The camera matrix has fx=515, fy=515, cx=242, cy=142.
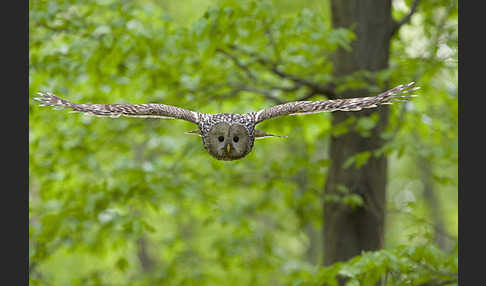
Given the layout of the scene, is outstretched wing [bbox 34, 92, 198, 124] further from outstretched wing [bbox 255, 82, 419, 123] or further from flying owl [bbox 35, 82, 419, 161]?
outstretched wing [bbox 255, 82, 419, 123]

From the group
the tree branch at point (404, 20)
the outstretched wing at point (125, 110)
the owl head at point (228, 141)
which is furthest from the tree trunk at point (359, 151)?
the outstretched wing at point (125, 110)

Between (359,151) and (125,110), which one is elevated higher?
(125,110)

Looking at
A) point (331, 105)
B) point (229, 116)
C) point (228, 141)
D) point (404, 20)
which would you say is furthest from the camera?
point (404, 20)

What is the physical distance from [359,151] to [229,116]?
307cm

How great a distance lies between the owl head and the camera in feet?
11.8

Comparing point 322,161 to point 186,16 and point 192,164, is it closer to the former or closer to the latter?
point 192,164

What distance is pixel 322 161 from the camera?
6699 mm

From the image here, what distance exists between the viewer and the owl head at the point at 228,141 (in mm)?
3607

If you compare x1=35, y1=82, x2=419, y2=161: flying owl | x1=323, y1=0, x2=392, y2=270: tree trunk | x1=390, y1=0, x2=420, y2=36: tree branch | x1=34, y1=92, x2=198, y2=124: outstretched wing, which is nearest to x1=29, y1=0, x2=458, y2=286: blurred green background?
x1=390, y1=0, x2=420, y2=36: tree branch

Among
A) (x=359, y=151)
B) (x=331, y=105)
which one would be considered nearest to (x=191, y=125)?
(x=359, y=151)

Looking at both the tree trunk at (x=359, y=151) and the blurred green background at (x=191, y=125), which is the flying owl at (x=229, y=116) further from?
the tree trunk at (x=359, y=151)

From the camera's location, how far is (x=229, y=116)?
382 cm

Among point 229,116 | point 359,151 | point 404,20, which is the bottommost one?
point 359,151

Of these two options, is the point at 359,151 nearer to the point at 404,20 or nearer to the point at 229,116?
the point at 404,20
